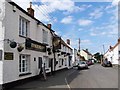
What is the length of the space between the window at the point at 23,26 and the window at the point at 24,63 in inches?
74.2

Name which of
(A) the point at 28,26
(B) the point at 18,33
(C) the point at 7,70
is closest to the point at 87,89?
(C) the point at 7,70

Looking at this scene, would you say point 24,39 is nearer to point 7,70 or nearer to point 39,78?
point 7,70

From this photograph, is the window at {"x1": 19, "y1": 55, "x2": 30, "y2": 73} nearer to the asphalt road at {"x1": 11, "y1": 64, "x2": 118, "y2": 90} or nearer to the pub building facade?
the pub building facade

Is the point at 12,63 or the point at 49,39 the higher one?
the point at 49,39

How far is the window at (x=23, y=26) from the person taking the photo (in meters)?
19.6

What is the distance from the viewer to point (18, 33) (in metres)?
18.3

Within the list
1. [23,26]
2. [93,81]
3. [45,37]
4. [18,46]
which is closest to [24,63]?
[18,46]

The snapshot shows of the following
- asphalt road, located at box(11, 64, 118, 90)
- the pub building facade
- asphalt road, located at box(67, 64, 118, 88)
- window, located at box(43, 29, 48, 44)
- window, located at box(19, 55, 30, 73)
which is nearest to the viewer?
the pub building facade

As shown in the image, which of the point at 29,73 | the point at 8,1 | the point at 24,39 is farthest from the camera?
the point at 29,73

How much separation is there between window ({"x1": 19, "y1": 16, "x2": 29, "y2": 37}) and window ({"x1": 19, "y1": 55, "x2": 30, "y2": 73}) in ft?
6.19

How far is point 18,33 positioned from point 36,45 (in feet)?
15.0

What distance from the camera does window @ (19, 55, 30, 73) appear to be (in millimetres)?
19441

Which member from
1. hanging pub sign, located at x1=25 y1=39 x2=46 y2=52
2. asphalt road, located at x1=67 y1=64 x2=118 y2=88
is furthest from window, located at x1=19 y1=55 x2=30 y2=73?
asphalt road, located at x1=67 y1=64 x2=118 y2=88

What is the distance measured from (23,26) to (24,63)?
308cm
